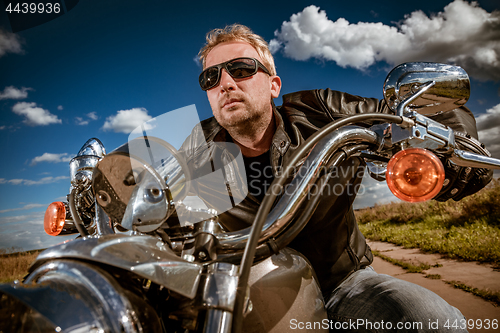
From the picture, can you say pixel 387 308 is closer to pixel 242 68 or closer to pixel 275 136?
pixel 275 136

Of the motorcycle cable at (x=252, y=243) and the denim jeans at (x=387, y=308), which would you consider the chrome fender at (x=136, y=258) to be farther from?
the denim jeans at (x=387, y=308)

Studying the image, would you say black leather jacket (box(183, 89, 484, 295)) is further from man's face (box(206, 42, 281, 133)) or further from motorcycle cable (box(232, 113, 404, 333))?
motorcycle cable (box(232, 113, 404, 333))

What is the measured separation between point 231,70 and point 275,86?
0.58 m

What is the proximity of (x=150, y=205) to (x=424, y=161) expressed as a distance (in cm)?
65

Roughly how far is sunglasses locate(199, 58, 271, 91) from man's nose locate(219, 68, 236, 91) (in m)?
0.02

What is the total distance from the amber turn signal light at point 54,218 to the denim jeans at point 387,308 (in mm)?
1169

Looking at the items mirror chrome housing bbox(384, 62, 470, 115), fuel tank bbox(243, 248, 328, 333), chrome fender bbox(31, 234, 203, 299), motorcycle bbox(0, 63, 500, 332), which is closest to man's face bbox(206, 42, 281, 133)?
motorcycle bbox(0, 63, 500, 332)

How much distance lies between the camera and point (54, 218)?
110 cm

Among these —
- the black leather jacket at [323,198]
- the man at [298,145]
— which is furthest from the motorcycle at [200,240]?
the black leather jacket at [323,198]

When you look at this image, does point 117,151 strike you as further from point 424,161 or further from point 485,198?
point 485,198

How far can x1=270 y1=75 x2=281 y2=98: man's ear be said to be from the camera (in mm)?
1840

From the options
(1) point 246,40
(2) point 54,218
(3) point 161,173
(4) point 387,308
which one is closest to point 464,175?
(4) point 387,308

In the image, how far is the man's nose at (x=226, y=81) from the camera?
53.5 inches

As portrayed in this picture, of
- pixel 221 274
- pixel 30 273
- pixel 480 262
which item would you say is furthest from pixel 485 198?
pixel 30 273
